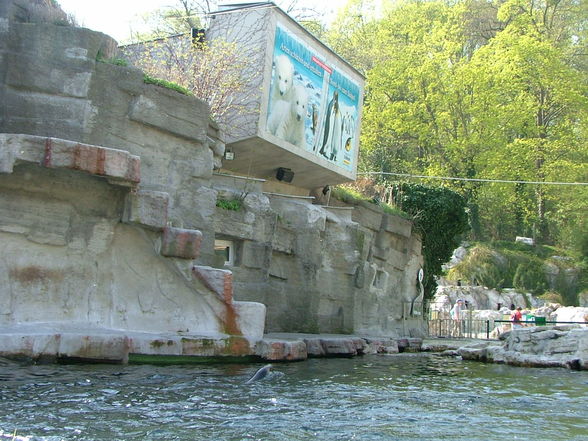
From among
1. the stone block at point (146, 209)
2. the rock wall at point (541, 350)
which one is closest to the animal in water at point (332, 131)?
the rock wall at point (541, 350)

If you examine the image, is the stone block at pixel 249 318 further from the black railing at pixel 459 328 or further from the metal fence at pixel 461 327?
the black railing at pixel 459 328

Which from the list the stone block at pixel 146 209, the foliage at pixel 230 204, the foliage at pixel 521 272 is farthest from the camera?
the foliage at pixel 521 272

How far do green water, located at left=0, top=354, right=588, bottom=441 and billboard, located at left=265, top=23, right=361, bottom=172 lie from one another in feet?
29.8

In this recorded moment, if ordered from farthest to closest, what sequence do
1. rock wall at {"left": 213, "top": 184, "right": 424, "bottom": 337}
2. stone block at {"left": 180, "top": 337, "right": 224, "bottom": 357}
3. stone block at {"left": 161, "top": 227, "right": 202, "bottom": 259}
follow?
rock wall at {"left": 213, "top": 184, "right": 424, "bottom": 337}, stone block at {"left": 161, "top": 227, "right": 202, "bottom": 259}, stone block at {"left": 180, "top": 337, "right": 224, "bottom": 357}

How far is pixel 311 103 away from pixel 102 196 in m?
10.1

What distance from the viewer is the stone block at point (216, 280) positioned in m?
12.9

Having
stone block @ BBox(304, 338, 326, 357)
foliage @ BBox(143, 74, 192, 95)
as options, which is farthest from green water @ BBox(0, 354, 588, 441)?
foliage @ BBox(143, 74, 192, 95)

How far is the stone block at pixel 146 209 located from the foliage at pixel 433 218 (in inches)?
554

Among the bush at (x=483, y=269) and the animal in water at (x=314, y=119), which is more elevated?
the animal in water at (x=314, y=119)

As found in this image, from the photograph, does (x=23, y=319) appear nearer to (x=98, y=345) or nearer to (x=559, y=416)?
(x=98, y=345)

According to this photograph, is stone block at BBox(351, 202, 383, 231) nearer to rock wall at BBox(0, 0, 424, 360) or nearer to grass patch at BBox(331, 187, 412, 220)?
grass patch at BBox(331, 187, 412, 220)

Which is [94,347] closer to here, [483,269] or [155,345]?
[155,345]

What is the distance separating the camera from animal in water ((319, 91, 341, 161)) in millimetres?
21938

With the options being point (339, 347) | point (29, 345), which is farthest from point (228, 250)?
point (29, 345)
